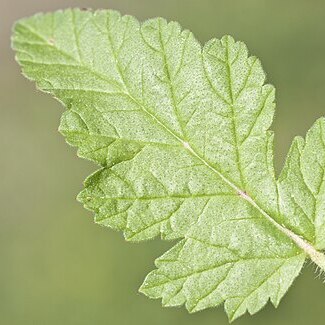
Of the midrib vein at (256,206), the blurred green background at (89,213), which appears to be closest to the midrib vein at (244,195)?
the midrib vein at (256,206)

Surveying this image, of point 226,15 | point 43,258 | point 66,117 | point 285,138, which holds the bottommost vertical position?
point 43,258

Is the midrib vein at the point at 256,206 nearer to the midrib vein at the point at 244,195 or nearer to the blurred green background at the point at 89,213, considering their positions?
the midrib vein at the point at 244,195

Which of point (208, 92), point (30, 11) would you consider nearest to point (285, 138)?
point (30, 11)

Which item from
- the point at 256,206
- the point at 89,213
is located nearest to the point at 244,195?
the point at 256,206

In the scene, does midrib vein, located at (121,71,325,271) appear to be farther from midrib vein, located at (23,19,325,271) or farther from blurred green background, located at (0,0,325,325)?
blurred green background, located at (0,0,325,325)

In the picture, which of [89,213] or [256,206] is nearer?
[256,206]

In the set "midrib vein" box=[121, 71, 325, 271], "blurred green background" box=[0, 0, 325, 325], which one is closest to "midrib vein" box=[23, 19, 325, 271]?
"midrib vein" box=[121, 71, 325, 271]

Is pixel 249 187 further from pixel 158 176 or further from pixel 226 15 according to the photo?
pixel 226 15

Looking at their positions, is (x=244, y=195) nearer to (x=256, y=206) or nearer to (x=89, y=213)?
(x=256, y=206)
